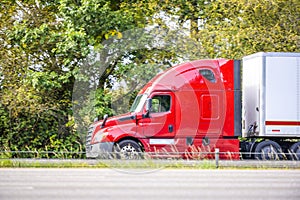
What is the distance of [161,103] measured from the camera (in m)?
26.3

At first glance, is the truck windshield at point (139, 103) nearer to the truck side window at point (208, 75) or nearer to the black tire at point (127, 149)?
the black tire at point (127, 149)

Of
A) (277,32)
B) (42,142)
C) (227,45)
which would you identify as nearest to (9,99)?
(42,142)

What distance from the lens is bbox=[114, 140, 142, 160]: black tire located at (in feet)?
81.0

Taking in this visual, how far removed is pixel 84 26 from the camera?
31.3m

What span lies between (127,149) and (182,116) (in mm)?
2340

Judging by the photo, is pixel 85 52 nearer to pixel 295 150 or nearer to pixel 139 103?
pixel 139 103

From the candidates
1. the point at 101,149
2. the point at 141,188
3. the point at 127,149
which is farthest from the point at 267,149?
the point at 141,188

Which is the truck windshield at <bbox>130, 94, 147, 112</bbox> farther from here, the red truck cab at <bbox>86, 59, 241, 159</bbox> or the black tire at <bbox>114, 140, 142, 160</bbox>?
the black tire at <bbox>114, 140, 142, 160</bbox>

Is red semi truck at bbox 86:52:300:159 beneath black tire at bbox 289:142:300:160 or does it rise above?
above

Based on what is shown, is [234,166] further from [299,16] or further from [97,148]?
[299,16]

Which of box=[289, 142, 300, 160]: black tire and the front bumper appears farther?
box=[289, 142, 300, 160]: black tire

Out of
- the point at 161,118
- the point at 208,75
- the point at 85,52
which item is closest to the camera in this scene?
the point at 161,118

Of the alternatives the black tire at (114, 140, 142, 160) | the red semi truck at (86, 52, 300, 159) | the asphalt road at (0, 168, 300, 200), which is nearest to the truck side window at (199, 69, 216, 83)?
the red semi truck at (86, 52, 300, 159)

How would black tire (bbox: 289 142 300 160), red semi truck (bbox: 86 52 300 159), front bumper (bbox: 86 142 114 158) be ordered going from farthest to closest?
1. red semi truck (bbox: 86 52 300 159)
2. black tire (bbox: 289 142 300 160)
3. front bumper (bbox: 86 142 114 158)
